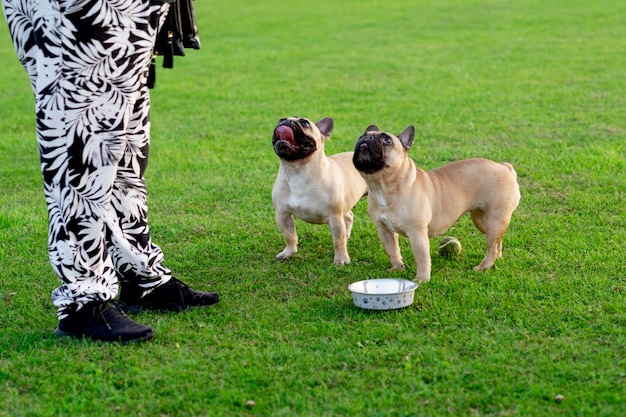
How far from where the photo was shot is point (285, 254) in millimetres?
6324

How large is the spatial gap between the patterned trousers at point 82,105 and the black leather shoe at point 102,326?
2.3 inches

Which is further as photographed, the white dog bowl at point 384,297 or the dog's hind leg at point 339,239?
the dog's hind leg at point 339,239

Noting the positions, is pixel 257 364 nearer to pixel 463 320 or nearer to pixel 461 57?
pixel 463 320

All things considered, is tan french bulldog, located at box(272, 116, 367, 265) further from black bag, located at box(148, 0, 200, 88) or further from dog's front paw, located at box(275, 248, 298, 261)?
black bag, located at box(148, 0, 200, 88)

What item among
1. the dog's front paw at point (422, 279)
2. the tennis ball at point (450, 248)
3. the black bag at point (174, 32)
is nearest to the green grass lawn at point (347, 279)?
the tennis ball at point (450, 248)

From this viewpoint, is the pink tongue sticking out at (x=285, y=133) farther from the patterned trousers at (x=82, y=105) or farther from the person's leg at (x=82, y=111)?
the person's leg at (x=82, y=111)

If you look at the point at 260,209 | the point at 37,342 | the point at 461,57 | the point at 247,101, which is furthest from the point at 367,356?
the point at 461,57

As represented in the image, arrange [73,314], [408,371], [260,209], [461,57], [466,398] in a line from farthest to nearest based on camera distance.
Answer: [461,57]
[260,209]
[73,314]
[408,371]
[466,398]

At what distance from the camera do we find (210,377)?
14.1 ft

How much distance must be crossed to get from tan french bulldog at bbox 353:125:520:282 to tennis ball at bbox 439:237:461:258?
0.27m

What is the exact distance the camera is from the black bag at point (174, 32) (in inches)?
195

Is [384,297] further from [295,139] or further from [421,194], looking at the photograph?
[295,139]

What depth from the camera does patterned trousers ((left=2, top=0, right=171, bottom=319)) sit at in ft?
14.1

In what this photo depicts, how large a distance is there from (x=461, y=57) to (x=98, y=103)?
480 inches
